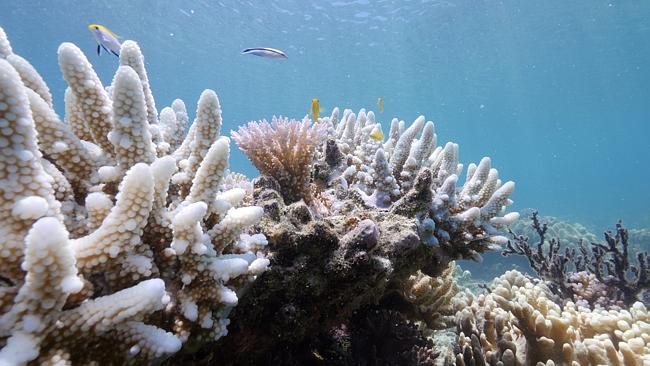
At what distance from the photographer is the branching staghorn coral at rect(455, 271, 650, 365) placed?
120 inches

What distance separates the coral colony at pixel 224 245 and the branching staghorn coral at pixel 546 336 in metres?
0.02

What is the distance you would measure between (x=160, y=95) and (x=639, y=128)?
136 metres

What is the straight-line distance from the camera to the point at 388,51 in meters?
41.2

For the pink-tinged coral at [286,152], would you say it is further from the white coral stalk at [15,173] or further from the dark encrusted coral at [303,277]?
the white coral stalk at [15,173]

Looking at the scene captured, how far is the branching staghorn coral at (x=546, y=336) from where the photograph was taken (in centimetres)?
305

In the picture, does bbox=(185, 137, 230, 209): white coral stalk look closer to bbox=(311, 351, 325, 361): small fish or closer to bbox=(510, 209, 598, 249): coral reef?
bbox=(311, 351, 325, 361): small fish

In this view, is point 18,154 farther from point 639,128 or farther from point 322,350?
point 639,128

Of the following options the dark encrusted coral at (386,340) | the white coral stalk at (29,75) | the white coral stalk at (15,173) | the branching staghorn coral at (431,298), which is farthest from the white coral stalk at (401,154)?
the white coral stalk at (15,173)

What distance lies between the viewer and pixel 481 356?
10.9 feet

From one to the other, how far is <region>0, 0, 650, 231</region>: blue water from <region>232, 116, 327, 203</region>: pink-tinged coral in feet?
106

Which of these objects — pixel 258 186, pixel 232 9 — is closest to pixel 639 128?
pixel 232 9

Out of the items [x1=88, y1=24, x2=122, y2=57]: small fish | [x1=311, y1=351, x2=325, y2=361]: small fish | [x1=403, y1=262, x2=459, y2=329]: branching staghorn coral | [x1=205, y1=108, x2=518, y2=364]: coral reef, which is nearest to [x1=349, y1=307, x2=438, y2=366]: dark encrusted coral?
[x1=205, y1=108, x2=518, y2=364]: coral reef

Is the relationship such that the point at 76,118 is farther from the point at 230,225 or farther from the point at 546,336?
the point at 546,336

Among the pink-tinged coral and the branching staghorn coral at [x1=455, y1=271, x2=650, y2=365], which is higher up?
the pink-tinged coral
